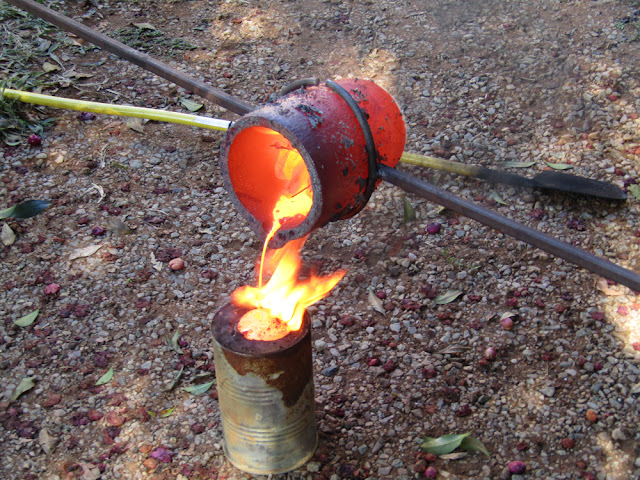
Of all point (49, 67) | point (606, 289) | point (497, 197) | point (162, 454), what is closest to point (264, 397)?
point (162, 454)

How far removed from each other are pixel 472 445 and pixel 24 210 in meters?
2.89

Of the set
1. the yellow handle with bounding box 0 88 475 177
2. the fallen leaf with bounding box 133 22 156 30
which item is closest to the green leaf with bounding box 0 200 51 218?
the yellow handle with bounding box 0 88 475 177

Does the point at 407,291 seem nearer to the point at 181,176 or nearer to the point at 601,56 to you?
the point at 181,176

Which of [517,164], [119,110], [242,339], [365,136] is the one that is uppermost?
[365,136]

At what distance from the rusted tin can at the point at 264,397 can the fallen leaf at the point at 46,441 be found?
0.74 meters

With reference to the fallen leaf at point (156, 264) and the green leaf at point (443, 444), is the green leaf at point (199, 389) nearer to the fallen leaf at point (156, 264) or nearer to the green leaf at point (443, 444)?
the fallen leaf at point (156, 264)

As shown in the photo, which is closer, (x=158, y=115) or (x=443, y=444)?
(x=443, y=444)

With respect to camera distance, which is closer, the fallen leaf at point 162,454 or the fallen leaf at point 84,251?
the fallen leaf at point 162,454

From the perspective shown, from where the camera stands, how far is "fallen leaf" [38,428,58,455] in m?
2.81

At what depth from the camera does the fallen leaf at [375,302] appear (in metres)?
3.38

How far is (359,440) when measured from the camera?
282 centimetres

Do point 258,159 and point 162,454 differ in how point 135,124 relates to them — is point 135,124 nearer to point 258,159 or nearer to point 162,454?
point 258,159

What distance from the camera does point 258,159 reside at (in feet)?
8.89

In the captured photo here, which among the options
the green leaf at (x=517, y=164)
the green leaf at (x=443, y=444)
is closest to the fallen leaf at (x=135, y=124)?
the green leaf at (x=517, y=164)
